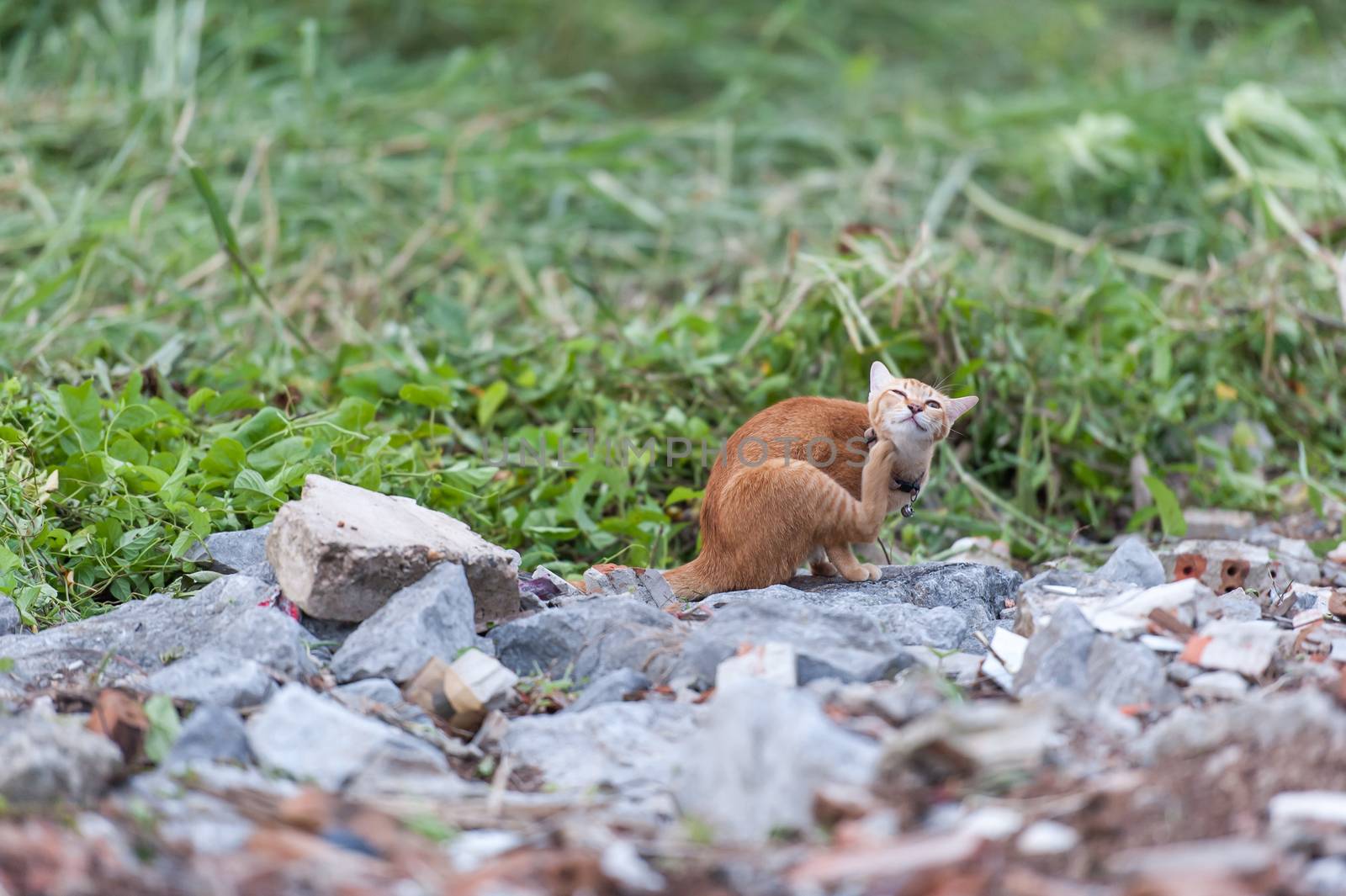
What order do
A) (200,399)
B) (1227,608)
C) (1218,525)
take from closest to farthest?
(1227,608) < (200,399) < (1218,525)

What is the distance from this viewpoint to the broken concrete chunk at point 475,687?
7.08ft

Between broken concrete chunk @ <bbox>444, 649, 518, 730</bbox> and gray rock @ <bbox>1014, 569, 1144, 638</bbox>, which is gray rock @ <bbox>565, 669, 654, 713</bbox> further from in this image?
gray rock @ <bbox>1014, 569, 1144, 638</bbox>

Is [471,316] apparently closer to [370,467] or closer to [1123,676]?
[370,467]

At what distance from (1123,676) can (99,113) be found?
516 cm

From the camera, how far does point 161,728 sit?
194 cm

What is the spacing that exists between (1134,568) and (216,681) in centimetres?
192

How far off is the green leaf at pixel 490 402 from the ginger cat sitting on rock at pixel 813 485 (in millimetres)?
991

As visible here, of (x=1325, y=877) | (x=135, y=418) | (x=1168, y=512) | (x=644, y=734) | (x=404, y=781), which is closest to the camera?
(x=1325, y=877)

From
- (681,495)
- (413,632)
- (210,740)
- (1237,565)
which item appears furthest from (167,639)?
(1237,565)

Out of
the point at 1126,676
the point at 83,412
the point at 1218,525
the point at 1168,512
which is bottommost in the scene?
the point at 1218,525

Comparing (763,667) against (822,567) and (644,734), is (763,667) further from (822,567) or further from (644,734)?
(822,567)

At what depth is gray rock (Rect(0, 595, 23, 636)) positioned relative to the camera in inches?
100

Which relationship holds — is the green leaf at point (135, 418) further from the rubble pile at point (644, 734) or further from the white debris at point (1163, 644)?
the white debris at point (1163, 644)

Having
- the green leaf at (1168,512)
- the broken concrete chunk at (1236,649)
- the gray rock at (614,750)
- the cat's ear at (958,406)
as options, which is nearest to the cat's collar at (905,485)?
the cat's ear at (958,406)
